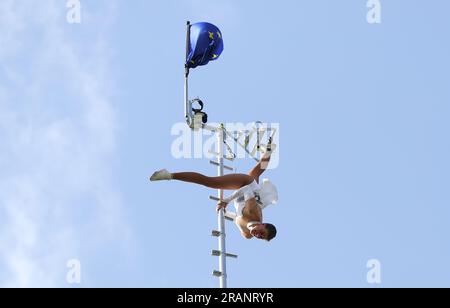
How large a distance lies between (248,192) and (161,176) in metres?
1.91

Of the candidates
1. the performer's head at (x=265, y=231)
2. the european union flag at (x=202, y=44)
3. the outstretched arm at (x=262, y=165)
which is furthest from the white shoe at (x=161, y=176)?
the european union flag at (x=202, y=44)

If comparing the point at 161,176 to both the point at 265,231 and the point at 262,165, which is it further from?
the point at 262,165

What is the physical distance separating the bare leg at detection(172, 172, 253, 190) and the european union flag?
9.52 ft

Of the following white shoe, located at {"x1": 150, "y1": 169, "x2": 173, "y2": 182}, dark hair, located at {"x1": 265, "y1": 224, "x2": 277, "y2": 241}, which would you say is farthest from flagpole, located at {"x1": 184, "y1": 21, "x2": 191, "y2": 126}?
dark hair, located at {"x1": 265, "y1": 224, "x2": 277, "y2": 241}

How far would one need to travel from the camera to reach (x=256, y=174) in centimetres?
1709

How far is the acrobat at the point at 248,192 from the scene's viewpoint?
1573cm

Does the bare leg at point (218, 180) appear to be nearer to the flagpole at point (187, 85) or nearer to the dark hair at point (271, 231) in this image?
the dark hair at point (271, 231)

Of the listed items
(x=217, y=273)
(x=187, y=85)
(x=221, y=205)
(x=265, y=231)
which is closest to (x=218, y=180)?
(x=221, y=205)
